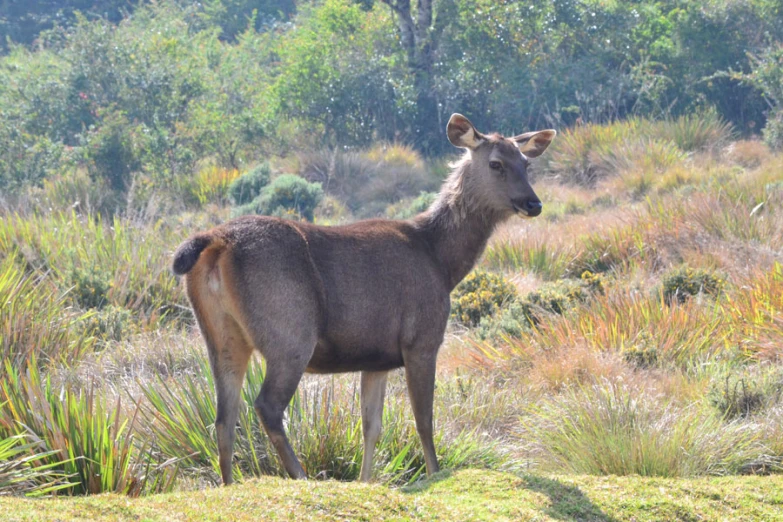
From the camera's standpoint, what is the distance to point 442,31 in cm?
2623

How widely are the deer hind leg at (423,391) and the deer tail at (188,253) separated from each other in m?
1.60

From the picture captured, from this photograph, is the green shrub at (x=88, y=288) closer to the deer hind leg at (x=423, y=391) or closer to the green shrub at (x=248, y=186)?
the deer hind leg at (x=423, y=391)

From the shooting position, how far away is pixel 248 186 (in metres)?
19.6

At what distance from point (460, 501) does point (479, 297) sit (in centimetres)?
719

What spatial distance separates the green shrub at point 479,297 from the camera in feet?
38.8

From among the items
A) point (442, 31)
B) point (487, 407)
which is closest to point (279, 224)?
point (487, 407)

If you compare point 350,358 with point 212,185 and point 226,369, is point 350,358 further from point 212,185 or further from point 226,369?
point 212,185

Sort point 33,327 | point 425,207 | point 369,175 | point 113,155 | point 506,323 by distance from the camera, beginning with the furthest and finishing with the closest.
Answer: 1. point 369,175
2. point 113,155
3. point 425,207
4. point 506,323
5. point 33,327

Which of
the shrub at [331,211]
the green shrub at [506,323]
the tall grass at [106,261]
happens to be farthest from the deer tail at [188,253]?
the shrub at [331,211]

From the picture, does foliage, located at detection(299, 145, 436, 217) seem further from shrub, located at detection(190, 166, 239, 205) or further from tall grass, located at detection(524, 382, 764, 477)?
tall grass, located at detection(524, 382, 764, 477)

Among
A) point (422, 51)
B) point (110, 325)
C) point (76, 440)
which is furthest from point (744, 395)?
point (422, 51)

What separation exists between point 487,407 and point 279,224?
3006 mm

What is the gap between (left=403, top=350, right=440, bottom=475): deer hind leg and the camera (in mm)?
6453

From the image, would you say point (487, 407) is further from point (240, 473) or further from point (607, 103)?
point (607, 103)
